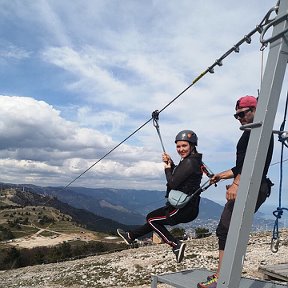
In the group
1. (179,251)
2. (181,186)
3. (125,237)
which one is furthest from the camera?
(125,237)

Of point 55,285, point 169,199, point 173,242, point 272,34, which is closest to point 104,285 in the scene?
point 55,285

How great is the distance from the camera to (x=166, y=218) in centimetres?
707

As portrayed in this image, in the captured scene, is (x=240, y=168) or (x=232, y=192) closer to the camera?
(x=232, y=192)

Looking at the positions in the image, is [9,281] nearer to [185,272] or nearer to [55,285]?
[55,285]

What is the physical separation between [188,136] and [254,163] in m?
2.63

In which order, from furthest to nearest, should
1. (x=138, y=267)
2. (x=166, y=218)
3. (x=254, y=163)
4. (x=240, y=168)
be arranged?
(x=138, y=267), (x=166, y=218), (x=240, y=168), (x=254, y=163)

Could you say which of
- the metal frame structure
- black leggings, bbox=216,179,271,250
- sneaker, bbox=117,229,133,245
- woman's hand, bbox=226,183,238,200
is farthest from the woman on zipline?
the metal frame structure

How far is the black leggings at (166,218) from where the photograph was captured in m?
6.89

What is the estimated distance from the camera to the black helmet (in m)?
6.73

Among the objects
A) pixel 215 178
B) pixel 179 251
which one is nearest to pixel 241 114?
pixel 215 178

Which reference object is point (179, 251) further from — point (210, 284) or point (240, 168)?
point (240, 168)

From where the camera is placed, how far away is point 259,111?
14.0 ft

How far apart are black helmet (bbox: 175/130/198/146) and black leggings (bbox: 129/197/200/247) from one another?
106 cm

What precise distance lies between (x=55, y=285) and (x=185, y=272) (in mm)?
12086
